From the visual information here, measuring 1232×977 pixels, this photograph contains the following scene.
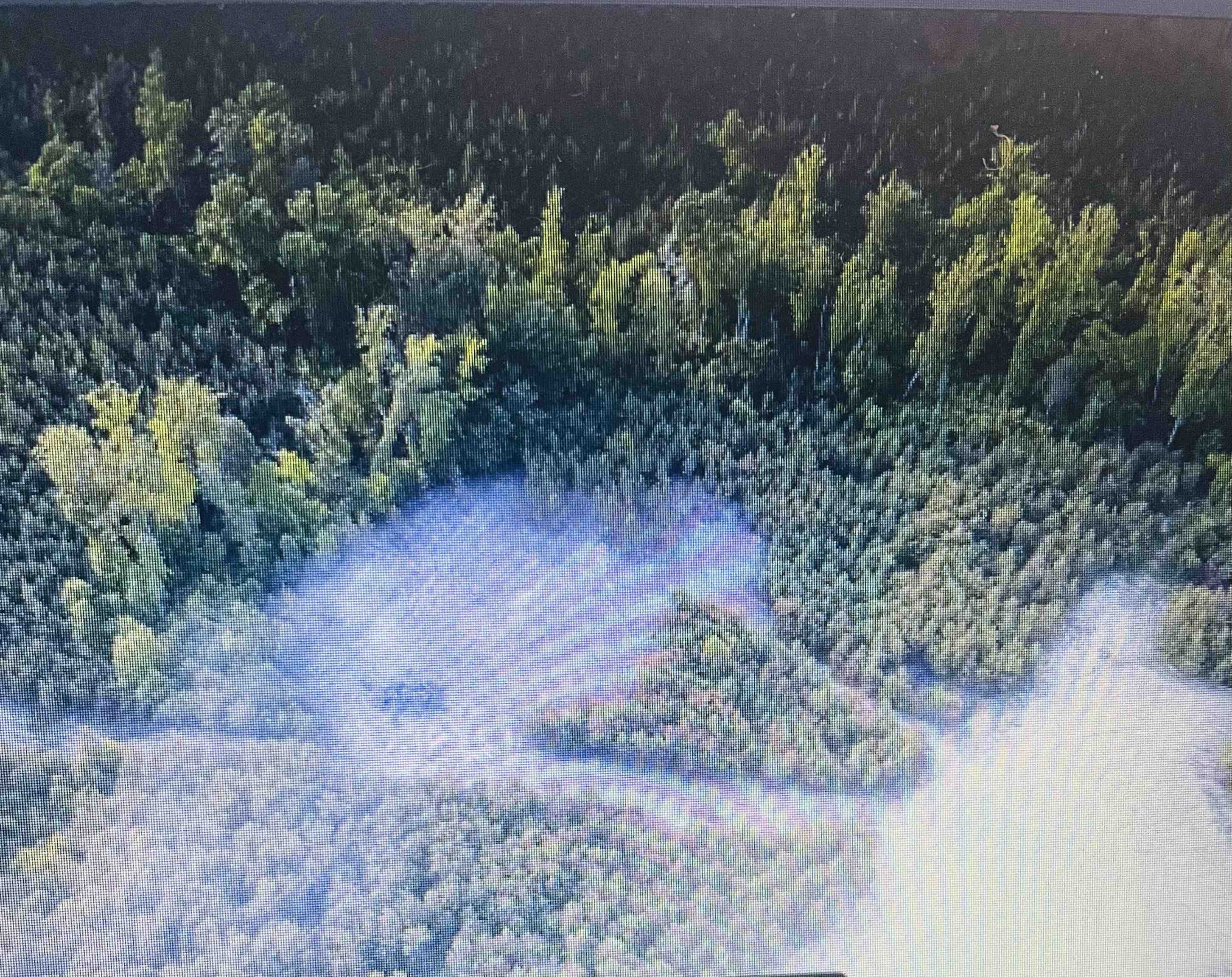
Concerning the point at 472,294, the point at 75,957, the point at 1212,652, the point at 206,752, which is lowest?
the point at 75,957

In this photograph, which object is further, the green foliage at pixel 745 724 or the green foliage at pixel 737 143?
the green foliage at pixel 737 143

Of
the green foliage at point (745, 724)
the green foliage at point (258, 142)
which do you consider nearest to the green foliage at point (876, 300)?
the green foliage at point (745, 724)

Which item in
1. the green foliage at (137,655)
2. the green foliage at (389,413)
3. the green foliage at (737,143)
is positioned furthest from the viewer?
the green foliage at (737,143)

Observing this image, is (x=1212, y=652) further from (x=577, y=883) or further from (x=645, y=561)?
(x=577, y=883)

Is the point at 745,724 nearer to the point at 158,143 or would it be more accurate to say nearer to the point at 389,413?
the point at 389,413

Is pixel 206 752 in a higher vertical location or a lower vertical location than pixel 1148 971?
higher

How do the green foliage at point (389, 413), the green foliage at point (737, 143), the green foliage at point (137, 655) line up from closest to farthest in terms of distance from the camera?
the green foliage at point (137, 655), the green foliage at point (389, 413), the green foliage at point (737, 143)

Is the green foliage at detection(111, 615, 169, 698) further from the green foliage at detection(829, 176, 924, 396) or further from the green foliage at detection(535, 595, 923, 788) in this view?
the green foliage at detection(829, 176, 924, 396)

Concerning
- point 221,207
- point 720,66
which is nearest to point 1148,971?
point 720,66

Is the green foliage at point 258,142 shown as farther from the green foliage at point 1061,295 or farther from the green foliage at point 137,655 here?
the green foliage at point 1061,295
